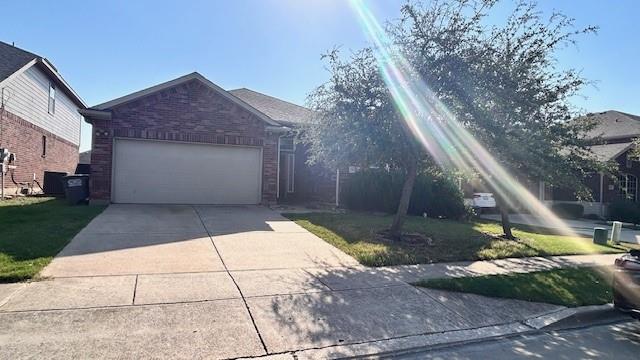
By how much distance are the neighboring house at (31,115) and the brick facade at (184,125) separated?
137cm

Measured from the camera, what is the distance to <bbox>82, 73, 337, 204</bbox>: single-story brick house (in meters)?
12.9

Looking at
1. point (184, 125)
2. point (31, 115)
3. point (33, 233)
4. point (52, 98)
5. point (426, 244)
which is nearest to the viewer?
point (33, 233)

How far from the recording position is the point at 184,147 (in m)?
13.8

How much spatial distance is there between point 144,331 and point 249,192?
10750 mm

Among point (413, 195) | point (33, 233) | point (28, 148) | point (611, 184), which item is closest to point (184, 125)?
point (33, 233)

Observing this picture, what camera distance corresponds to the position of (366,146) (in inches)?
357

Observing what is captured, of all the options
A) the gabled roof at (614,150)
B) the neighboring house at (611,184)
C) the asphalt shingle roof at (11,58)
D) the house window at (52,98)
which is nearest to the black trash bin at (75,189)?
the asphalt shingle roof at (11,58)

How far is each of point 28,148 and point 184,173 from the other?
7972 millimetres

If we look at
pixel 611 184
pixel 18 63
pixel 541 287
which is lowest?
pixel 541 287

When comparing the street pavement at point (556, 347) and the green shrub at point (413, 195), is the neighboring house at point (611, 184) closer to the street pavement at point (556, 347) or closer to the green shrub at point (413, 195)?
the green shrub at point (413, 195)

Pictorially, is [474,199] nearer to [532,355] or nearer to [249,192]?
[249,192]

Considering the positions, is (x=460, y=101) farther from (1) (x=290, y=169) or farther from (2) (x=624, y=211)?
(2) (x=624, y=211)

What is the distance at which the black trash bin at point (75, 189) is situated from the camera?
1278 centimetres

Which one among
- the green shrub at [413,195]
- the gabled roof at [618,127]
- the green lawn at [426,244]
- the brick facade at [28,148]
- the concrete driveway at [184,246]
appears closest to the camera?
the concrete driveway at [184,246]
